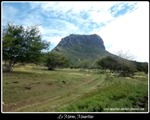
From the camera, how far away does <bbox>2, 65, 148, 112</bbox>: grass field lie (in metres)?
6.36

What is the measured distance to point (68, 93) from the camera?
10.1m

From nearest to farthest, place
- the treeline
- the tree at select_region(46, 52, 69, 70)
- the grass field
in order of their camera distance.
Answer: the grass field, the tree at select_region(46, 52, 69, 70), the treeline

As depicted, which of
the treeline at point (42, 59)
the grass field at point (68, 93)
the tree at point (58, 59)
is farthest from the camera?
the treeline at point (42, 59)

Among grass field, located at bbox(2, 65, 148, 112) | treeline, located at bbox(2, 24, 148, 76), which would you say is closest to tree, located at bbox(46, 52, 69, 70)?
treeline, located at bbox(2, 24, 148, 76)

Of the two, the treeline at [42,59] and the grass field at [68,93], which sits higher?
the treeline at [42,59]

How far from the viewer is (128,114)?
5.23m

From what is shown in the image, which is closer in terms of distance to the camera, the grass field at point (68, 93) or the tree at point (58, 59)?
the grass field at point (68, 93)

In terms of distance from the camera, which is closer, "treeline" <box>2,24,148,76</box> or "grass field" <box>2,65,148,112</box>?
"grass field" <box>2,65,148,112</box>

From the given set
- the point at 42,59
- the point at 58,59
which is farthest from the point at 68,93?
the point at 42,59

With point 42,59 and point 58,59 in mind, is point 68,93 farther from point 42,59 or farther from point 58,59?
point 42,59

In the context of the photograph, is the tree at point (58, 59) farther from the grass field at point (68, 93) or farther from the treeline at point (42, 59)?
the grass field at point (68, 93)

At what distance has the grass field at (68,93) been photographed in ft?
20.9

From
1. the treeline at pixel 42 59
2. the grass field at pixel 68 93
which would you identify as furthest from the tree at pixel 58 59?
the grass field at pixel 68 93

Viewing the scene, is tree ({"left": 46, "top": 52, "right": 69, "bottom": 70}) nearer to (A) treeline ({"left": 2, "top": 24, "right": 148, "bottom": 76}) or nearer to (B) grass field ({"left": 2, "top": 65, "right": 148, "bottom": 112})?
(A) treeline ({"left": 2, "top": 24, "right": 148, "bottom": 76})
